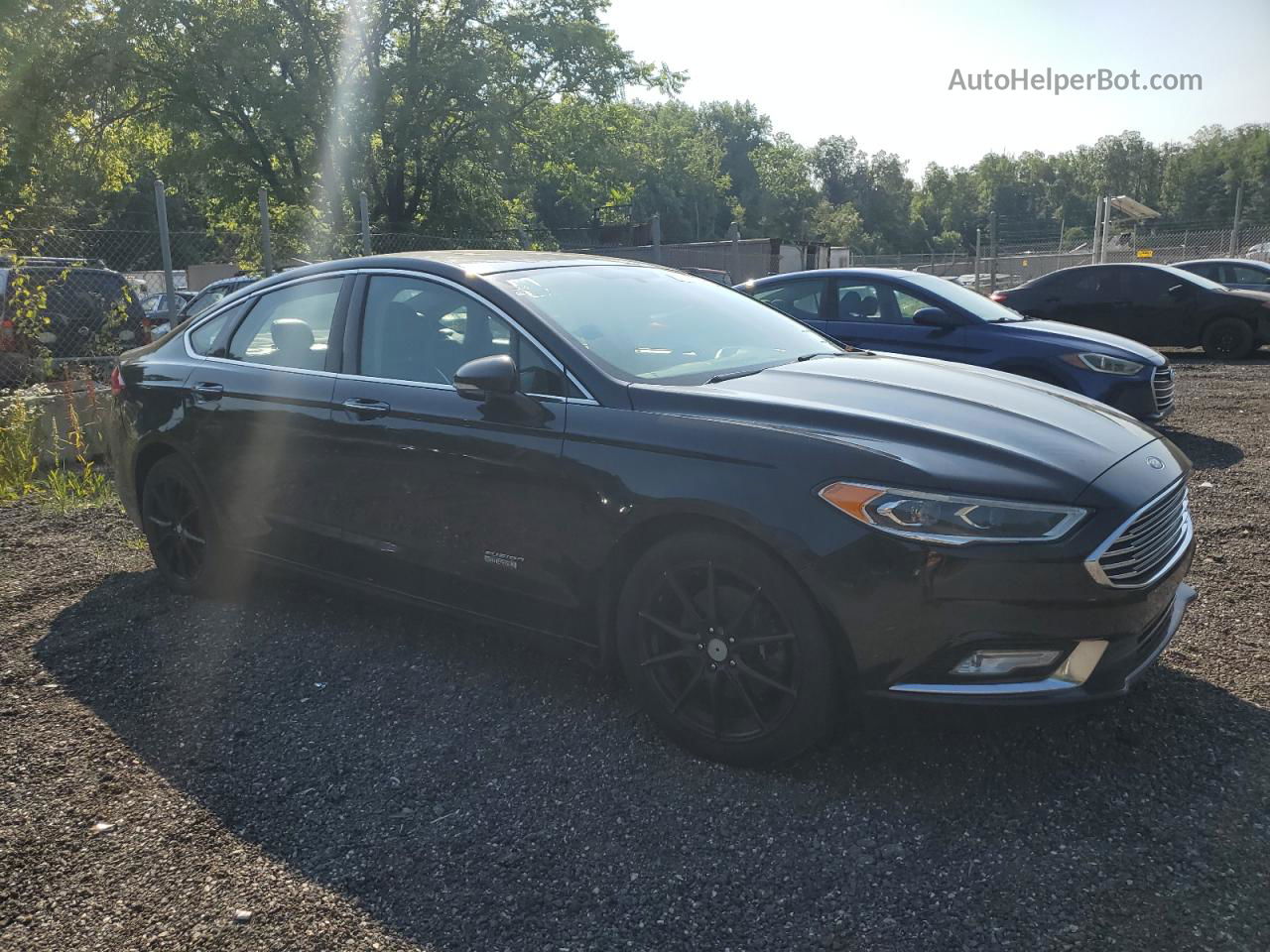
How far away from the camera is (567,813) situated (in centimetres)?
286

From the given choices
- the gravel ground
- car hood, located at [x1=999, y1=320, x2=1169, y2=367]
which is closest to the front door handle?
the gravel ground

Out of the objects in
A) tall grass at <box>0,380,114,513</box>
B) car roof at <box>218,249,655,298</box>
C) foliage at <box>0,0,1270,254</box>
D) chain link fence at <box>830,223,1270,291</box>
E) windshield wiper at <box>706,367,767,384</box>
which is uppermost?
foliage at <box>0,0,1270,254</box>

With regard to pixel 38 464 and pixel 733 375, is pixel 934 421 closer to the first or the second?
pixel 733 375

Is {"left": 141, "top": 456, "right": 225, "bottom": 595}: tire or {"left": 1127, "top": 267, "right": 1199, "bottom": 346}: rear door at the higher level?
{"left": 1127, "top": 267, "right": 1199, "bottom": 346}: rear door

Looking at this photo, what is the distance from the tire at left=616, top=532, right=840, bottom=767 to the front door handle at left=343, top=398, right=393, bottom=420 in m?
1.33

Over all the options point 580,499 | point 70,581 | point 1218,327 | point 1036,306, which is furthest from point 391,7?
point 580,499

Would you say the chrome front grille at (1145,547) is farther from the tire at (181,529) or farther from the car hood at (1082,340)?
the car hood at (1082,340)

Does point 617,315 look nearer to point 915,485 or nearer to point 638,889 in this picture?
point 915,485

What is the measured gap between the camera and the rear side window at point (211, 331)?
466cm

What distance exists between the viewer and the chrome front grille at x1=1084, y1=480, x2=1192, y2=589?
265 cm

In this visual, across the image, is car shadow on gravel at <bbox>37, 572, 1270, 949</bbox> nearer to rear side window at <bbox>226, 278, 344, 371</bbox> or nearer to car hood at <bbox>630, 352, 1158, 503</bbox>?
car hood at <bbox>630, 352, 1158, 503</bbox>

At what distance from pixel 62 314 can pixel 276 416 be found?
6.77m

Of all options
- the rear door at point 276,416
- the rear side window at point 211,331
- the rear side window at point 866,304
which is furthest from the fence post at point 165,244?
the rear side window at point 866,304

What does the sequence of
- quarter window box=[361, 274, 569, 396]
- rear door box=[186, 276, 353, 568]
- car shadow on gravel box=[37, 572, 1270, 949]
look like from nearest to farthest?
car shadow on gravel box=[37, 572, 1270, 949] < quarter window box=[361, 274, 569, 396] < rear door box=[186, 276, 353, 568]
